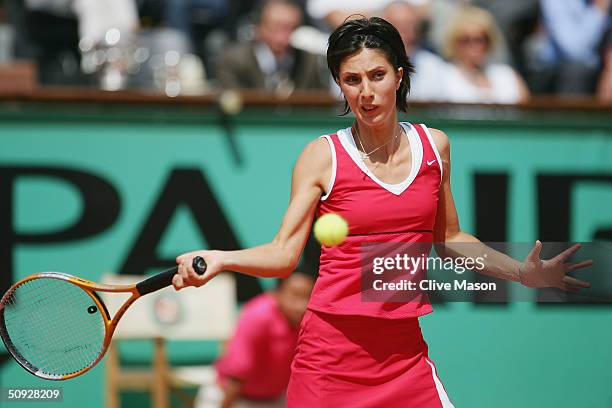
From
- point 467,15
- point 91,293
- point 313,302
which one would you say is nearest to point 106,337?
point 91,293

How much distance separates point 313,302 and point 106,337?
778mm

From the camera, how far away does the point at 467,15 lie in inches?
303

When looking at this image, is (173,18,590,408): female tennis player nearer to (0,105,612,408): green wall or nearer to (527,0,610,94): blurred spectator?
(0,105,612,408): green wall

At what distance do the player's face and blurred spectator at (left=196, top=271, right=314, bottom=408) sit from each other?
2.58m

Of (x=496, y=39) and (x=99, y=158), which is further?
(x=496, y=39)

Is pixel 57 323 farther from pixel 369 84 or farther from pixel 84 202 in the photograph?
pixel 84 202

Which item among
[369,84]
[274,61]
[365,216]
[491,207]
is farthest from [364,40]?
[274,61]

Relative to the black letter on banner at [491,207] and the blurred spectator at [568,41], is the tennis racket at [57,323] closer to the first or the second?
the black letter on banner at [491,207]

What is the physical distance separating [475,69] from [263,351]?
265 centimetres

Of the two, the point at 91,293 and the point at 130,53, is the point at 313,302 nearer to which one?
the point at 91,293

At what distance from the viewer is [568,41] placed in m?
8.48

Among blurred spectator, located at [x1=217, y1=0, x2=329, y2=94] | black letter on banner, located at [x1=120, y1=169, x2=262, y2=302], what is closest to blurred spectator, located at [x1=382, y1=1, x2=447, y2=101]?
blurred spectator, located at [x1=217, y1=0, x2=329, y2=94]

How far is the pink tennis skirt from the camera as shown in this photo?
3.71 metres

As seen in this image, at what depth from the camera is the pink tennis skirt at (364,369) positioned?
12.2ft
